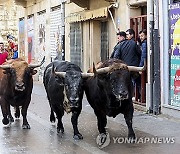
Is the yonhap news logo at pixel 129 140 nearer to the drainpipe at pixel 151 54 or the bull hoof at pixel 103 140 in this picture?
the bull hoof at pixel 103 140

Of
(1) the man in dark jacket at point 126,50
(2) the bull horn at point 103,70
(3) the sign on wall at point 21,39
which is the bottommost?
(2) the bull horn at point 103,70

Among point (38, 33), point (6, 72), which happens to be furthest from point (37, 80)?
point (6, 72)

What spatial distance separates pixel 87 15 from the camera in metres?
17.3

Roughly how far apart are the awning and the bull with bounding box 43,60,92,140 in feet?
18.6

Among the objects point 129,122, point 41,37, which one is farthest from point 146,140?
point 41,37

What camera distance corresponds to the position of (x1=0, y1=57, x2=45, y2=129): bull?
1048 cm

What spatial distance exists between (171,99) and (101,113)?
3.20 m

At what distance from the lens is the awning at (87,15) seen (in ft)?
51.3

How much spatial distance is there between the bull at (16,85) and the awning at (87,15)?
5.39 meters

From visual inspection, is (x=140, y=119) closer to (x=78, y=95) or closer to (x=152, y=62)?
(x=152, y=62)

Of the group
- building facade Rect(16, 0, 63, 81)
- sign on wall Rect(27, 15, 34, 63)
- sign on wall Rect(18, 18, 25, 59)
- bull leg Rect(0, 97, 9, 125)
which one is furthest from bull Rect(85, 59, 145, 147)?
sign on wall Rect(18, 18, 25, 59)

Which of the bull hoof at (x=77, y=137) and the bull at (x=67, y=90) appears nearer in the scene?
the bull at (x=67, y=90)

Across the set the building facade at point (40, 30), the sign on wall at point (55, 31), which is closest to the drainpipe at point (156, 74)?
the building facade at point (40, 30)

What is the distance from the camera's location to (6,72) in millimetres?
10672
